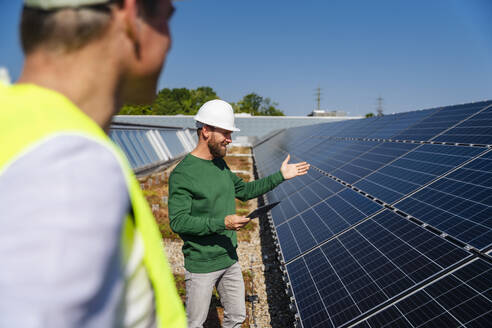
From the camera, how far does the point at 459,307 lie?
9.51 ft

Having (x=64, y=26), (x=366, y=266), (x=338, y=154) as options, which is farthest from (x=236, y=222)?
(x=338, y=154)

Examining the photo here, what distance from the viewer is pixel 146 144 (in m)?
17.2

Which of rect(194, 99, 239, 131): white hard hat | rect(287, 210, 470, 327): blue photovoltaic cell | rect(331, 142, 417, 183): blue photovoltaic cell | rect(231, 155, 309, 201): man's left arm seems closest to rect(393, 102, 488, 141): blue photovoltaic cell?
rect(331, 142, 417, 183): blue photovoltaic cell

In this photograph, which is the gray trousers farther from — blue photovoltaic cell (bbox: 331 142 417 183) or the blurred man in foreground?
blue photovoltaic cell (bbox: 331 142 417 183)

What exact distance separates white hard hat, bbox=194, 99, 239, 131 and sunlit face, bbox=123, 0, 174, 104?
282cm

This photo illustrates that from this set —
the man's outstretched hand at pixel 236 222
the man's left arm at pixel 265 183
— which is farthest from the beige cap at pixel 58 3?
the man's left arm at pixel 265 183

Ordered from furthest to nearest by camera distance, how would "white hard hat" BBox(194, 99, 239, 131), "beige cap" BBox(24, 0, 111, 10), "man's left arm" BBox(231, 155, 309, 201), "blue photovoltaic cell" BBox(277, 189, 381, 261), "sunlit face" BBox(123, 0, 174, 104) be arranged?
1. "blue photovoltaic cell" BBox(277, 189, 381, 261)
2. "man's left arm" BBox(231, 155, 309, 201)
3. "white hard hat" BBox(194, 99, 239, 131)
4. "sunlit face" BBox(123, 0, 174, 104)
5. "beige cap" BBox(24, 0, 111, 10)

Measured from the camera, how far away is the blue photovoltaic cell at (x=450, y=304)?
9.05ft

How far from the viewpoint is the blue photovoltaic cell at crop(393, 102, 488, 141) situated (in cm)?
883

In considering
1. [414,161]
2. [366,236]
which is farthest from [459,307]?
[414,161]

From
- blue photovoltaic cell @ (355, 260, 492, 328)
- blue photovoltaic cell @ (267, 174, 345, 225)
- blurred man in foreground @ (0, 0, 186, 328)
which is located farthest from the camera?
blue photovoltaic cell @ (267, 174, 345, 225)

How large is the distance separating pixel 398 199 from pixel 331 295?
228 centimetres

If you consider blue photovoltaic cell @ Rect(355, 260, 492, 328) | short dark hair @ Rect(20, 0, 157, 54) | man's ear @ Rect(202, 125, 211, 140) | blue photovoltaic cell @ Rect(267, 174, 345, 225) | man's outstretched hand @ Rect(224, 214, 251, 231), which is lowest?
blue photovoltaic cell @ Rect(267, 174, 345, 225)

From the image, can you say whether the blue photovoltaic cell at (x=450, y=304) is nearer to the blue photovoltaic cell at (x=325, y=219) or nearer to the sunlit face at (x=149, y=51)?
the blue photovoltaic cell at (x=325, y=219)
